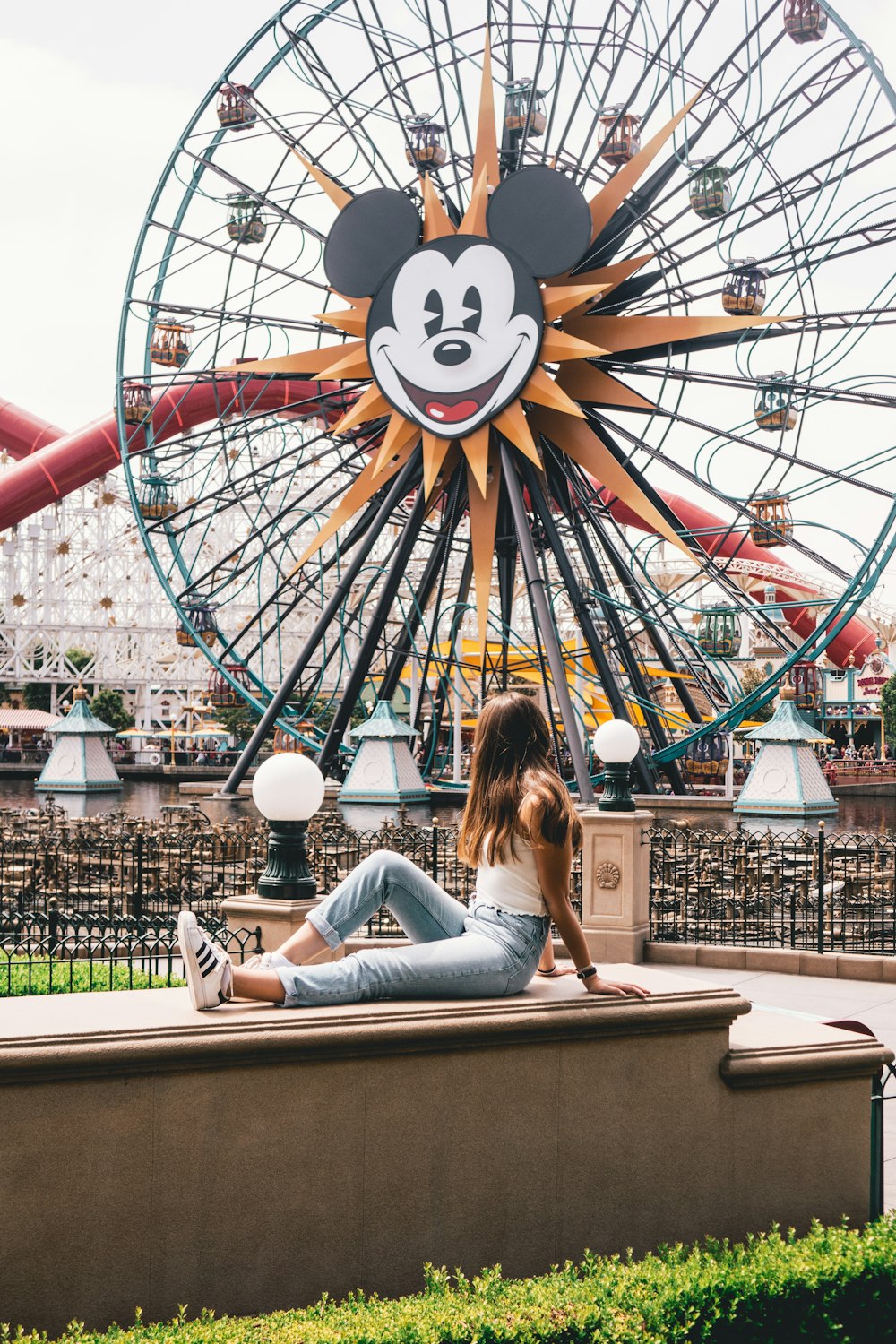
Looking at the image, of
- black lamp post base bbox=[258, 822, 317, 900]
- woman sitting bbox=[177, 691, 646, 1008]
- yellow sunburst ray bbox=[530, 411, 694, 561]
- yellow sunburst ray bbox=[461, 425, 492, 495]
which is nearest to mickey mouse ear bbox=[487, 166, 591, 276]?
yellow sunburst ray bbox=[530, 411, 694, 561]

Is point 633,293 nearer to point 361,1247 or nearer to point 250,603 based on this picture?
point 361,1247

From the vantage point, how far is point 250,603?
66062 mm

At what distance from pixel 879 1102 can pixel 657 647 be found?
854 inches

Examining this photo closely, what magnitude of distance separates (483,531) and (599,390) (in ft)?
9.62

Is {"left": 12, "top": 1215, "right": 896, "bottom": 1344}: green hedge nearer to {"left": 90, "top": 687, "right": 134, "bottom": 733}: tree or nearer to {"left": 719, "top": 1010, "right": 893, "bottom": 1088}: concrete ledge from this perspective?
{"left": 719, "top": 1010, "right": 893, "bottom": 1088}: concrete ledge

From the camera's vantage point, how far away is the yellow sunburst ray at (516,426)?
21.0 m

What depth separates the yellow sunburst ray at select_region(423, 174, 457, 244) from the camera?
22203 millimetres

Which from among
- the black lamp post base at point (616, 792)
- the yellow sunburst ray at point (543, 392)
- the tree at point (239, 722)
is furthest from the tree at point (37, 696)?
the black lamp post base at point (616, 792)

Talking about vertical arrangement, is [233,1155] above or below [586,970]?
below

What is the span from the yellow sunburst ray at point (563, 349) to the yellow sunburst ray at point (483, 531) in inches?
75.1

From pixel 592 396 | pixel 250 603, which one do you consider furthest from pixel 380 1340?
pixel 250 603

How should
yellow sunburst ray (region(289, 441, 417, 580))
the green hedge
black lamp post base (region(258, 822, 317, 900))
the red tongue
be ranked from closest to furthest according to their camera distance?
the green hedge, black lamp post base (region(258, 822, 317, 900)), the red tongue, yellow sunburst ray (region(289, 441, 417, 580))

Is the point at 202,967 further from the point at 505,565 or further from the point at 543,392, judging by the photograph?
the point at 505,565

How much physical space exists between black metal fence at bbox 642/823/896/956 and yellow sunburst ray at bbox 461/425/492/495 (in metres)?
7.90
